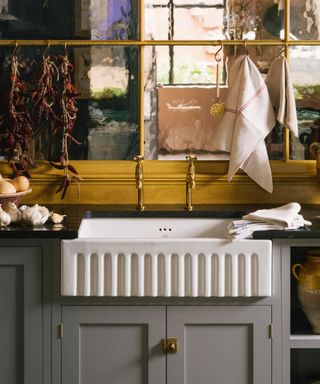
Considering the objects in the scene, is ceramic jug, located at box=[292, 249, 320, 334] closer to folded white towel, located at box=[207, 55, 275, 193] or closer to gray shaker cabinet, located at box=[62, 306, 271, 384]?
gray shaker cabinet, located at box=[62, 306, 271, 384]

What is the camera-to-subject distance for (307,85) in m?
3.78

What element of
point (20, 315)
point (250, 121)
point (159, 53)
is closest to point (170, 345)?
point (20, 315)

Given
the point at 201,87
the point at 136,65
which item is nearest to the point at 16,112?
the point at 136,65

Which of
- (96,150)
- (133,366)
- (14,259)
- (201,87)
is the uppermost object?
(201,87)

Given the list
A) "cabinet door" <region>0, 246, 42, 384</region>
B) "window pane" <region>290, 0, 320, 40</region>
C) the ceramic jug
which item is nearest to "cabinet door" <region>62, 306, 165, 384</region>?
"cabinet door" <region>0, 246, 42, 384</region>

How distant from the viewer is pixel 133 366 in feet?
10.3

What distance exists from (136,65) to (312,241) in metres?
1.16

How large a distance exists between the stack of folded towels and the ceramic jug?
15 cm

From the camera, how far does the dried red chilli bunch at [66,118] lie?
3.67 metres

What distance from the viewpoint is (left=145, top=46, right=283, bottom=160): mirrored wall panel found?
3785 mm

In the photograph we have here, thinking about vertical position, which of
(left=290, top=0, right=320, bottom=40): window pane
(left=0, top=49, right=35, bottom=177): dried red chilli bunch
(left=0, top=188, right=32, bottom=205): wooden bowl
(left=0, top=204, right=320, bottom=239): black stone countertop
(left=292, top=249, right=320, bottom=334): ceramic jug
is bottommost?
(left=292, top=249, right=320, bottom=334): ceramic jug

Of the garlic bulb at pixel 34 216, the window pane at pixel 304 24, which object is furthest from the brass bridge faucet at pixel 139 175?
the window pane at pixel 304 24

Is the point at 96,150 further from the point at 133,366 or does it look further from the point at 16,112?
the point at 133,366

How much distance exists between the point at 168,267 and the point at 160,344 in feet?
0.92
